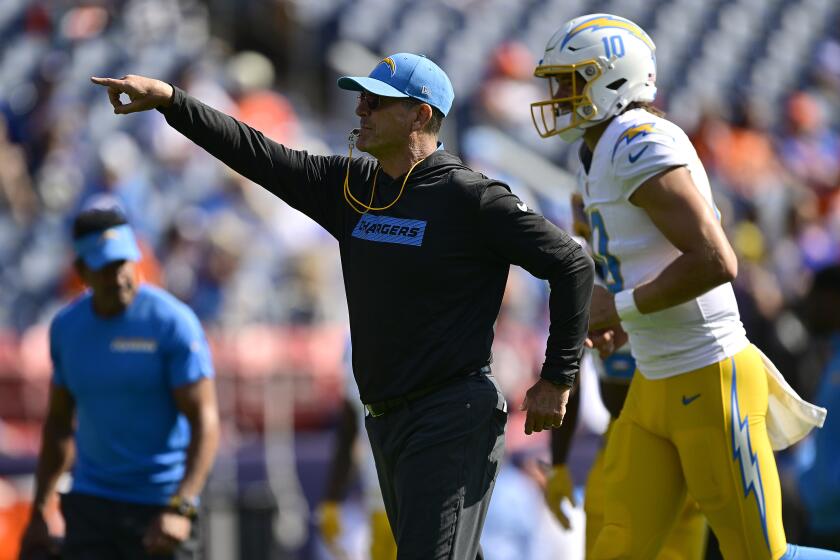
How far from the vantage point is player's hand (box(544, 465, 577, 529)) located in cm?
571

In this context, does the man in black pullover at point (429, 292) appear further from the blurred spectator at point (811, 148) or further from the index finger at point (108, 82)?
the blurred spectator at point (811, 148)

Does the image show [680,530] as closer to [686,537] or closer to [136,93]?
[686,537]

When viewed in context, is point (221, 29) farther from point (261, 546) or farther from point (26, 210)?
point (261, 546)

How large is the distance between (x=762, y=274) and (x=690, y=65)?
6.60m

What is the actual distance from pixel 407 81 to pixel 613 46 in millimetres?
815

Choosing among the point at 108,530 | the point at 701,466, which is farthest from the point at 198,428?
the point at 701,466

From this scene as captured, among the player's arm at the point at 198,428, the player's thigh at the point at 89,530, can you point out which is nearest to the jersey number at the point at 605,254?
the player's arm at the point at 198,428

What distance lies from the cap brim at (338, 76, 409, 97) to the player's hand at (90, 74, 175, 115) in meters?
0.54

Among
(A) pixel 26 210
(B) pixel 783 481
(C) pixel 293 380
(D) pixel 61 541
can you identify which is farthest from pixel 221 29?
(D) pixel 61 541

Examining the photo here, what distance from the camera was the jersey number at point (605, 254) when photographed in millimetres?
4785

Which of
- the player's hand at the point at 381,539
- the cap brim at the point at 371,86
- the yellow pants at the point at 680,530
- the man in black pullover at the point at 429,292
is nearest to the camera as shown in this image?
the man in black pullover at the point at 429,292

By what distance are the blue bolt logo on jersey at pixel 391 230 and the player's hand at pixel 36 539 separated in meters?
2.25

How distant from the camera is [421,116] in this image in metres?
4.52

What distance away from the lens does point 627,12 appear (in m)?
16.6
